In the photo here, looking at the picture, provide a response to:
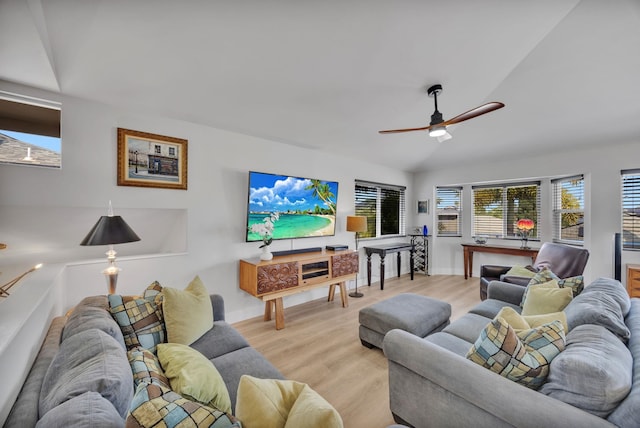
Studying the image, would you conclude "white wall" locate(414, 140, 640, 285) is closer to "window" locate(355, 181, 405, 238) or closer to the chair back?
"window" locate(355, 181, 405, 238)

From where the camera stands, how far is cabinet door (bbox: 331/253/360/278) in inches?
141

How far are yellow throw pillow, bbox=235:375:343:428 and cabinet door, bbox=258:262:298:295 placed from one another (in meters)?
2.10

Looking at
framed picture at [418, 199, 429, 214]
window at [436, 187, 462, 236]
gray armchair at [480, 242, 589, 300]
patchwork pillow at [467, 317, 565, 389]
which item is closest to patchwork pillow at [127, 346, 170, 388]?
patchwork pillow at [467, 317, 565, 389]

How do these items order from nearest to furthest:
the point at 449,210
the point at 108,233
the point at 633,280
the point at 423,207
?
the point at 108,233, the point at 633,280, the point at 449,210, the point at 423,207

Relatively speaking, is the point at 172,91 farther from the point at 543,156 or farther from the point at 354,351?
the point at 543,156

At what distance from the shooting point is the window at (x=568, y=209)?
13.3 feet

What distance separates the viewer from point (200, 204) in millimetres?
2855

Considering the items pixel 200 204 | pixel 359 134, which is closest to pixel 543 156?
pixel 359 134

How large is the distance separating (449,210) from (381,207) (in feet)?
5.45

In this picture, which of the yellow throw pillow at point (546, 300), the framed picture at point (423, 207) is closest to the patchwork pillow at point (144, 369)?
the yellow throw pillow at point (546, 300)

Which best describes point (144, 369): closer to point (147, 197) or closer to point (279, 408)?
point (279, 408)

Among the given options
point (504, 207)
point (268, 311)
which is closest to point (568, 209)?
point (504, 207)

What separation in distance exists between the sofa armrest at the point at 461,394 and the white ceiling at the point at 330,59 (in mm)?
2248

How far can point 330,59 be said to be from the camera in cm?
219
